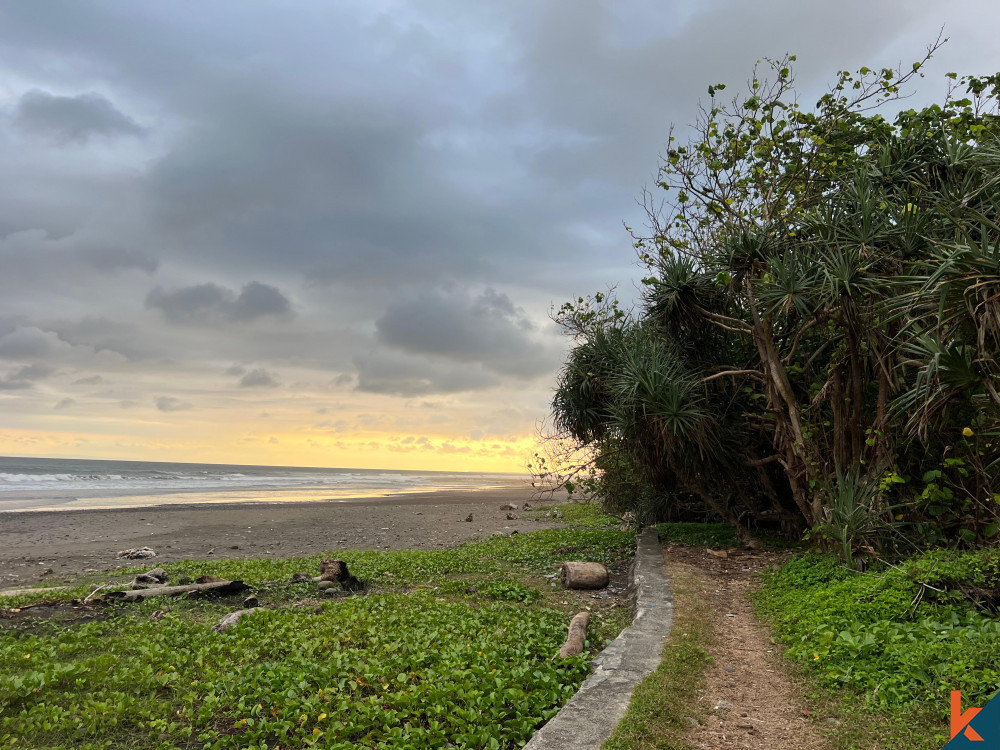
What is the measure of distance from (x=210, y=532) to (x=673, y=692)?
2069cm

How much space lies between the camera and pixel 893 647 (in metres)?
5.35

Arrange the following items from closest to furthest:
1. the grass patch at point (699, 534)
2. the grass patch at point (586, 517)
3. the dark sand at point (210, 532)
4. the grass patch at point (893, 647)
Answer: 1. the grass patch at point (893, 647)
2. the grass patch at point (699, 534)
3. the dark sand at point (210, 532)
4. the grass patch at point (586, 517)

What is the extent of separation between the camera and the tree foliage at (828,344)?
7.36 meters

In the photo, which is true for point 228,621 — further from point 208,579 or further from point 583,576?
point 583,576

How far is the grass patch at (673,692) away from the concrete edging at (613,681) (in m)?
0.10

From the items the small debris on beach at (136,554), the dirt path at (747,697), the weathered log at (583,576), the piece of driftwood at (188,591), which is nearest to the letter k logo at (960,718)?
the dirt path at (747,697)

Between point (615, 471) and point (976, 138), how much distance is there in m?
10.4

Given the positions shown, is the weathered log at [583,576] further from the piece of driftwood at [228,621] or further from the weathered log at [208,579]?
the weathered log at [208,579]

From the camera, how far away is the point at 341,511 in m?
30.3

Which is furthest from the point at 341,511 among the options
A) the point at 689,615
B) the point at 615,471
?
the point at 689,615

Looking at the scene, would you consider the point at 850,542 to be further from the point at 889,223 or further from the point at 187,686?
the point at 187,686

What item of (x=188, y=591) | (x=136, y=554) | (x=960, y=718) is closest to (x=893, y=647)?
(x=960, y=718)

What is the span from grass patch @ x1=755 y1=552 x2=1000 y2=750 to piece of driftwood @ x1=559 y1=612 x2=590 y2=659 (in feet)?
7.33

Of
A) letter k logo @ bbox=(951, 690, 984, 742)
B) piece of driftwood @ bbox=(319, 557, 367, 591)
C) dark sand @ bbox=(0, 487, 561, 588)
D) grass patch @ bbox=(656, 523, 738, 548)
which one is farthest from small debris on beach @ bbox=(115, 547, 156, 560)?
letter k logo @ bbox=(951, 690, 984, 742)
